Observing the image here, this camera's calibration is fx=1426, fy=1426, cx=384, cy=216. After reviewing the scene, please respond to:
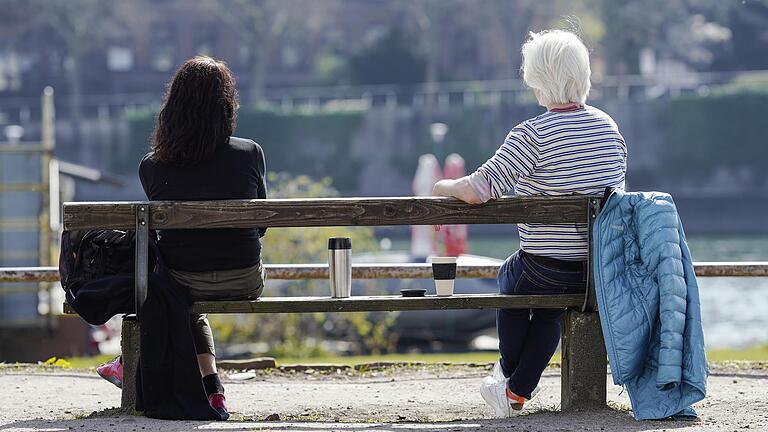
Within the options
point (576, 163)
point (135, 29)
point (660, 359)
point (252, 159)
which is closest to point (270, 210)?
point (252, 159)

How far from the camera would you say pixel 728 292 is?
3306cm

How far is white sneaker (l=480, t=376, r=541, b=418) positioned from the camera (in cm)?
529

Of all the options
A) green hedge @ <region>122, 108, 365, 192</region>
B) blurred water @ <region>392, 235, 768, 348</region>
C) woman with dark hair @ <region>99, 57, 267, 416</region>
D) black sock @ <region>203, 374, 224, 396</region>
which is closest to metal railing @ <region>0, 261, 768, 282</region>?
black sock @ <region>203, 374, 224, 396</region>

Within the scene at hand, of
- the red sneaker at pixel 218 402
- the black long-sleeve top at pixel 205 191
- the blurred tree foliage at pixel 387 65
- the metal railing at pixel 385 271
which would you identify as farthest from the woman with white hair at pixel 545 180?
the blurred tree foliage at pixel 387 65

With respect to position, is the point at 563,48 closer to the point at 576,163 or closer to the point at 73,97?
the point at 576,163

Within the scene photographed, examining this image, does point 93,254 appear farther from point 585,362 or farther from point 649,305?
point 649,305

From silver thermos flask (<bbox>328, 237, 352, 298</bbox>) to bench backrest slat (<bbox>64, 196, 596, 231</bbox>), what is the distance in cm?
15

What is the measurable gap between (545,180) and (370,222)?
0.66 metres

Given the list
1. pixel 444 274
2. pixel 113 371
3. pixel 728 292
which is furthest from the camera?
pixel 728 292

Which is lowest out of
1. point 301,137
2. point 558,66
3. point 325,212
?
point 325,212

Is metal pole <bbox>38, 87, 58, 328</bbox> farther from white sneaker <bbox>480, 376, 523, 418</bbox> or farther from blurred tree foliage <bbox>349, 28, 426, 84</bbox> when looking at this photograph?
blurred tree foliage <bbox>349, 28, 426, 84</bbox>

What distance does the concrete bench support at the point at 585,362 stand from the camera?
17.0 feet

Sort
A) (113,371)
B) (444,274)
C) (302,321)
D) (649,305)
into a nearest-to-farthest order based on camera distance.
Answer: (649,305)
(444,274)
(113,371)
(302,321)

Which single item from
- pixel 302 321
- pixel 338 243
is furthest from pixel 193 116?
pixel 302 321
